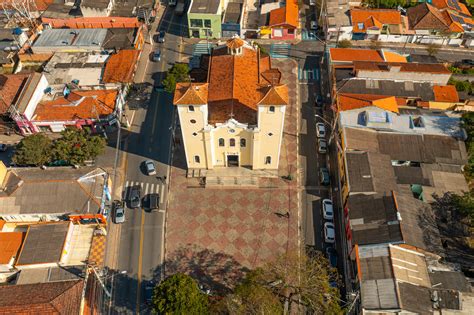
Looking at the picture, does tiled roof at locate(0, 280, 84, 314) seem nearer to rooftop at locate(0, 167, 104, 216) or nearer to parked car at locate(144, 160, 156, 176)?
rooftop at locate(0, 167, 104, 216)

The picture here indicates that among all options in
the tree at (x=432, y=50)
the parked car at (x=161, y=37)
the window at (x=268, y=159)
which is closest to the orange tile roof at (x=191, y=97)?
the window at (x=268, y=159)

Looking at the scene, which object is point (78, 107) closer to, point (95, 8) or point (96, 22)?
point (96, 22)

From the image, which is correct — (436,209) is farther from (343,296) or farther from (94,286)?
(94,286)

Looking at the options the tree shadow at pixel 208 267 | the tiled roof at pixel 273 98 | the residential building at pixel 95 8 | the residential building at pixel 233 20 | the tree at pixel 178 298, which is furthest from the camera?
the residential building at pixel 95 8

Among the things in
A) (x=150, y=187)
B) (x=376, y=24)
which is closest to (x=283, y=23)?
(x=376, y=24)

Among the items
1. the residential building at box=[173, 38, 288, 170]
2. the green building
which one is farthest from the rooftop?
the green building

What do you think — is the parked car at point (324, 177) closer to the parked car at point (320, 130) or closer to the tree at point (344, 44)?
the parked car at point (320, 130)

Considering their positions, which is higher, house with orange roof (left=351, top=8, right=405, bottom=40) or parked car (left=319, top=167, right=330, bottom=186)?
house with orange roof (left=351, top=8, right=405, bottom=40)
